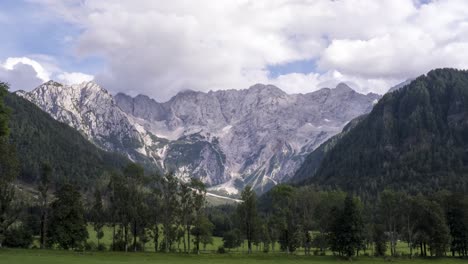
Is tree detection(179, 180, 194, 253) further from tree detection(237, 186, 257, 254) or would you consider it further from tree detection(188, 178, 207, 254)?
tree detection(237, 186, 257, 254)

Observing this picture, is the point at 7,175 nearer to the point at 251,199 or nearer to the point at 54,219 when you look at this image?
the point at 54,219

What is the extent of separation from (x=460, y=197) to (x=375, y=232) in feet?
99.7

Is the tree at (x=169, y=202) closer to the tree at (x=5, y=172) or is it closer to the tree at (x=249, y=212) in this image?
the tree at (x=249, y=212)

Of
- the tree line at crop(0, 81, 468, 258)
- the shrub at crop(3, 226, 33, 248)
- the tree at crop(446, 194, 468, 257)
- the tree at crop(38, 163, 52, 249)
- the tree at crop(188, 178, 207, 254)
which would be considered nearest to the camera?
the tree at crop(38, 163, 52, 249)

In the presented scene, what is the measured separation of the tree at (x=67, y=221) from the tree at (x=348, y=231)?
73.3m

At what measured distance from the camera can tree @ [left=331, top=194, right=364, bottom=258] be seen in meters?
130

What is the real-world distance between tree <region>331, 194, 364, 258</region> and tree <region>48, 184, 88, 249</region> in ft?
241

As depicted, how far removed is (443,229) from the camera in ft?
437

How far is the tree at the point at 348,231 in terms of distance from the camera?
129875 millimetres

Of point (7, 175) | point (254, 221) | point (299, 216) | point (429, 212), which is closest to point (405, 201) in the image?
point (429, 212)

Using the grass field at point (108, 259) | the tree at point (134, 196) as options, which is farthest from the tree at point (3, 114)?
the tree at point (134, 196)

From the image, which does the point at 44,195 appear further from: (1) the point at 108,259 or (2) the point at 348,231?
(2) the point at 348,231

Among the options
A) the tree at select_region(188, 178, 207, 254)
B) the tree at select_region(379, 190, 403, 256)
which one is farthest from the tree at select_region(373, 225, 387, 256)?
the tree at select_region(188, 178, 207, 254)

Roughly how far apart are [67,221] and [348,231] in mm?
A: 80196
